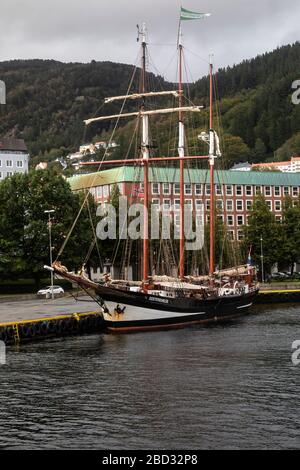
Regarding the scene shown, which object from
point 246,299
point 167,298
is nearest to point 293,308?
point 246,299

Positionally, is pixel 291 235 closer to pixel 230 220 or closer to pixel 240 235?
pixel 240 235

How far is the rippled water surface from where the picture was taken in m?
31.1

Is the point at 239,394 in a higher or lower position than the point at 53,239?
lower

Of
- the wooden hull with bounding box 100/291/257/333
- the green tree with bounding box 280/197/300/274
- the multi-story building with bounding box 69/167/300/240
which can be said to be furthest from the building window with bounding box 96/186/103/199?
the wooden hull with bounding box 100/291/257/333

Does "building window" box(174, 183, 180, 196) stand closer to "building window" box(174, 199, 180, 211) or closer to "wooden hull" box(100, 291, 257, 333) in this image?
"building window" box(174, 199, 180, 211)

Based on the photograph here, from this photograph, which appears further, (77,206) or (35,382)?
(77,206)

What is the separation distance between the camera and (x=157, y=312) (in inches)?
2938

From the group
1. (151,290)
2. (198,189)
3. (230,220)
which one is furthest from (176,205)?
(151,290)

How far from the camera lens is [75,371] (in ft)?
153

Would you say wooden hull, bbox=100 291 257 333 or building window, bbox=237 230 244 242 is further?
building window, bbox=237 230 244 242

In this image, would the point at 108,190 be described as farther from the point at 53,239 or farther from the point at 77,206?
the point at 53,239

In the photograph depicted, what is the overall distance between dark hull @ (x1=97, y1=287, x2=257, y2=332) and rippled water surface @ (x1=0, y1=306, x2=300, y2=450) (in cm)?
935

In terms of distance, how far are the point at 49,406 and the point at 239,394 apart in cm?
994
